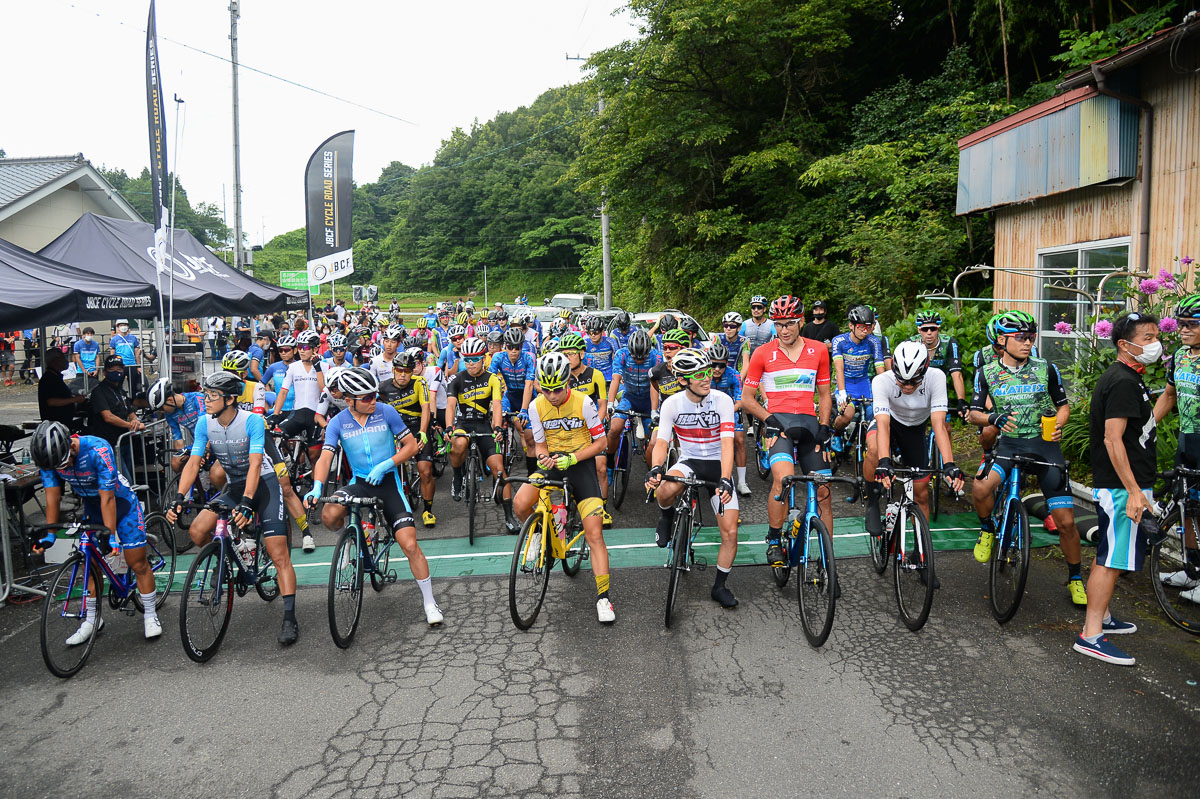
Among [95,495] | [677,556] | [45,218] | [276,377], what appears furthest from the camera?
[45,218]

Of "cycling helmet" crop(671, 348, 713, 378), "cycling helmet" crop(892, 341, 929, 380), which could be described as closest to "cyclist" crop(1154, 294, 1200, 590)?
"cycling helmet" crop(892, 341, 929, 380)

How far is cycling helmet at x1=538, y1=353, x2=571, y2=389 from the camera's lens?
623cm

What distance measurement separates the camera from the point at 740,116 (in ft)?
79.7

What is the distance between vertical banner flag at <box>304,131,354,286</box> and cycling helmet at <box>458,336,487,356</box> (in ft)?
33.1

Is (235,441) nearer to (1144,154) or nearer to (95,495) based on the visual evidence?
(95,495)

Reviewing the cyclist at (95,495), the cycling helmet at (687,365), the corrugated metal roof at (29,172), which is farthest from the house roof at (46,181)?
the cycling helmet at (687,365)

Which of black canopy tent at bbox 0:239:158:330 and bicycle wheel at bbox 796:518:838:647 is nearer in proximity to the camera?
bicycle wheel at bbox 796:518:838:647

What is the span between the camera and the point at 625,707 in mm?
4805

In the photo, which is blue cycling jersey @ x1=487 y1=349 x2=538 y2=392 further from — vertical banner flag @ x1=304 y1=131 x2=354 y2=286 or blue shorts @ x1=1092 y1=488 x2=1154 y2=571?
vertical banner flag @ x1=304 y1=131 x2=354 y2=286

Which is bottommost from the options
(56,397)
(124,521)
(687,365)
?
(124,521)

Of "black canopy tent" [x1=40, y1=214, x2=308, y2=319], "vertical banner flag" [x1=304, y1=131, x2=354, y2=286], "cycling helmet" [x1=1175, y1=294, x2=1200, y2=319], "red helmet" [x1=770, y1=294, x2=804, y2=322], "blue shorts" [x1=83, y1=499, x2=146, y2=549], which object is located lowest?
"blue shorts" [x1=83, y1=499, x2=146, y2=549]

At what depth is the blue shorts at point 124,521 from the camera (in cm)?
612

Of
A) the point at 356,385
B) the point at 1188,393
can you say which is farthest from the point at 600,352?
the point at 1188,393

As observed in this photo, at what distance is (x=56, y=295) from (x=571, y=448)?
6153 millimetres
